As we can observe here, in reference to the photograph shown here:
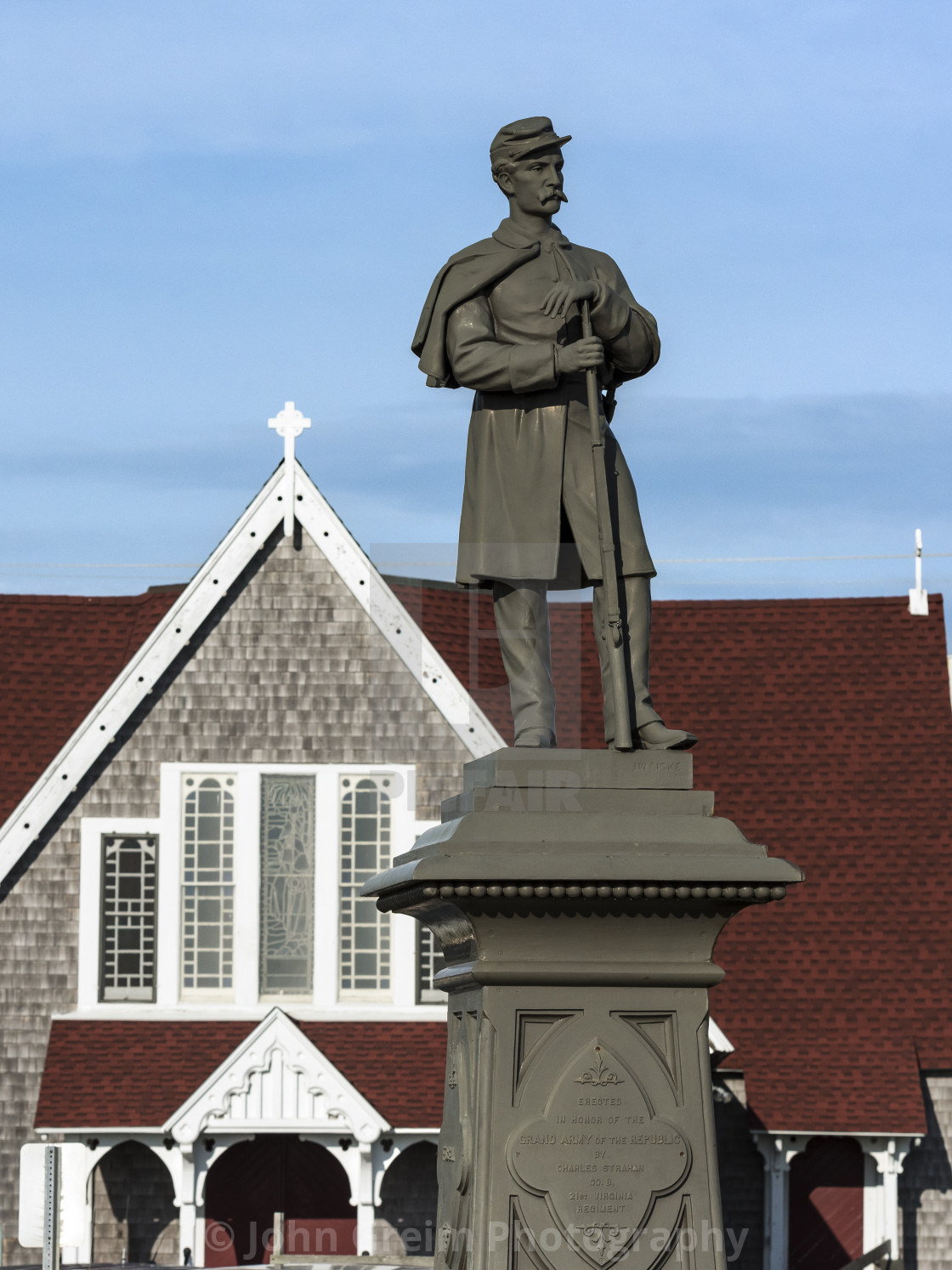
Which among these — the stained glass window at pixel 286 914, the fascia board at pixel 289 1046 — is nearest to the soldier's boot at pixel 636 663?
the fascia board at pixel 289 1046

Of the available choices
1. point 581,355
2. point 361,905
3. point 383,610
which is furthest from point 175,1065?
point 581,355

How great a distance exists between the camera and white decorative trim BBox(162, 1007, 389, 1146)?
20469 mm

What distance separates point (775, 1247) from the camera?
2180 cm

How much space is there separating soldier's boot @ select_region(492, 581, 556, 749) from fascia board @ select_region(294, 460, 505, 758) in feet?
45.8

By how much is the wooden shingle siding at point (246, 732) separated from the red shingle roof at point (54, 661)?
5.19ft

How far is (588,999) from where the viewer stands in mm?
6879

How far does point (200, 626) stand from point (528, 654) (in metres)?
15.1

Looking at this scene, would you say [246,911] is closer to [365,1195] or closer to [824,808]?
[365,1195]

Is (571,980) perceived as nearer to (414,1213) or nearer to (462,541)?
(462,541)

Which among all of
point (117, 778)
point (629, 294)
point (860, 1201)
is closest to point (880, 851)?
point (860, 1201)

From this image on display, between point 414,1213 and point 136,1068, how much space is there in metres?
3.23

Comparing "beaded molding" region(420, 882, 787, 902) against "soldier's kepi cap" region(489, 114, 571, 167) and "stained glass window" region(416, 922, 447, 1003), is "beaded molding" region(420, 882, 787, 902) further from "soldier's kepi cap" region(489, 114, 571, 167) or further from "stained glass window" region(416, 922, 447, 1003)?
"stained glass window" region(416, 922, 447, 1003)

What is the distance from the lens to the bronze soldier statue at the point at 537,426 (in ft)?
23.6

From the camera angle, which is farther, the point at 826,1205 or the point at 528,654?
the point at 826,1205
